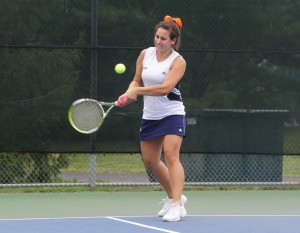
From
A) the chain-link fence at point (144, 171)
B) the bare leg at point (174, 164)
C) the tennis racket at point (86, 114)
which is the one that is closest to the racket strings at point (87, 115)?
the tennis racket at point (86, 114)

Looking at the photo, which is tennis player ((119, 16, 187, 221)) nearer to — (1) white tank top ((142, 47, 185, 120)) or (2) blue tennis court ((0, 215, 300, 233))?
(1) white tank top ((142, 47, 185, 120))

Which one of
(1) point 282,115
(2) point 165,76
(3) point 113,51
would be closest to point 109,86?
(3) point 113,51

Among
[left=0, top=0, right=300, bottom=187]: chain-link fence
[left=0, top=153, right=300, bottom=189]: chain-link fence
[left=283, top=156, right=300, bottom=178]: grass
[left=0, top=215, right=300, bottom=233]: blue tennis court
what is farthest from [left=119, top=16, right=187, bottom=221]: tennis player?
[left=283, top=156, right=300, bottom=178]: grass

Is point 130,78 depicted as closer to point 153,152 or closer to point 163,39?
point 153,152

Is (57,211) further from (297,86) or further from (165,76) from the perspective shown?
(297,86)

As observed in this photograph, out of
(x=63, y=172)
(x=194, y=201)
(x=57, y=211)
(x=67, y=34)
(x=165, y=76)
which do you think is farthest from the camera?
(x=63, y=172)

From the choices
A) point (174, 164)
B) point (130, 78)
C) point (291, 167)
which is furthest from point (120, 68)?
point (291, 167)

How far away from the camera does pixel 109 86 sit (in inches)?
370

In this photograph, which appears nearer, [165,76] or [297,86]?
[165,76]

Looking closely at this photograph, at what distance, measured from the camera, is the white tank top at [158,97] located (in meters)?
6.96

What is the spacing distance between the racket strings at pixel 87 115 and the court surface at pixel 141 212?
0.75 m

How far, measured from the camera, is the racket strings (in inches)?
287

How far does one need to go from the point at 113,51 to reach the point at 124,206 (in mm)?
1816

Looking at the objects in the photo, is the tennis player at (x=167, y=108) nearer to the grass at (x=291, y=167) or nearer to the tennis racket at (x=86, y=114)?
the tennis racket at (x=86, y=114)
